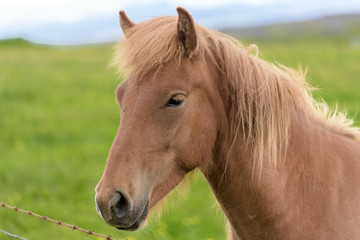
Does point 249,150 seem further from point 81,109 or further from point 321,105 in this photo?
point 81,109

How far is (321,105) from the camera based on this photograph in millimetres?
3279

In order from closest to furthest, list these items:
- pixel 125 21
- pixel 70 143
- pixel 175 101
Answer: pixel 175 101 < pixel 125 21 < pixel 70 143

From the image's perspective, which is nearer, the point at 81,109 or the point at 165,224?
the point at 165,224

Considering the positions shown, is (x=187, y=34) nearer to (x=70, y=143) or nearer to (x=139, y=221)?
(x=139, y=221)

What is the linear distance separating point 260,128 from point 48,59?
19288 mm

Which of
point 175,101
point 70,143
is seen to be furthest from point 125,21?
point 70,143

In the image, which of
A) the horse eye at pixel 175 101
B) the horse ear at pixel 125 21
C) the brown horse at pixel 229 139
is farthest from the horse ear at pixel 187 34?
the horse ear at pixel 125 21

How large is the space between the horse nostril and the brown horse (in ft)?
0.25

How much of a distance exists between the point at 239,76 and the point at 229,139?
36 centimetres

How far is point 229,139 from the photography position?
2.75 meters

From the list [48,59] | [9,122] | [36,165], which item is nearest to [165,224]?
[36,165]

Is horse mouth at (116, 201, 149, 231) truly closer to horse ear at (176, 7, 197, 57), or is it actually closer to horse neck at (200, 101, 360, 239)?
horse neck at (200, 101, 360, 239)

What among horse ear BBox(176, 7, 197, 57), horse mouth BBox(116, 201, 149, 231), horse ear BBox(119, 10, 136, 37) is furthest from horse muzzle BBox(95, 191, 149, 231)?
horse ear BBox(119, 10, 136, 37)

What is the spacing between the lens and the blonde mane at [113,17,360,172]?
2.64 meters
